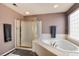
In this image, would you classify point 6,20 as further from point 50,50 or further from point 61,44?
point 61,44

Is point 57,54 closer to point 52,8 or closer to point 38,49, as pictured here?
point 38,49

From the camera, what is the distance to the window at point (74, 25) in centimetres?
179

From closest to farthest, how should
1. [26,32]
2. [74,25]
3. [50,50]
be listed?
[50,50] < [74,25] < [26,32]

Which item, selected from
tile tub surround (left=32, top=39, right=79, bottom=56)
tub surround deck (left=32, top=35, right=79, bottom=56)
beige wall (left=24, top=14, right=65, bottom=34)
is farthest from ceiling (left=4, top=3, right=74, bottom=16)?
tile tub surround (left=32, top=39, right=79, bottom=56)

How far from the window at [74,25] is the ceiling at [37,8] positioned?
0.66 feet

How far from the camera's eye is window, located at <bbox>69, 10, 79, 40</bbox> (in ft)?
5.89

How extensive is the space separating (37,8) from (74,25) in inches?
31.4

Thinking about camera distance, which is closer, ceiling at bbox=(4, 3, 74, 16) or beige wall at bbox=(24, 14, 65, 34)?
ceiling at bbox=(4, 3, 74, 16)

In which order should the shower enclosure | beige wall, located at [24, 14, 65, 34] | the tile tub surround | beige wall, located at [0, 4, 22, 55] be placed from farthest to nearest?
the shower enclosure → beige wall, located at [24, 14, 65, 34] → beige wall, located at [0, 4, 22, 55] → the tile tub surround

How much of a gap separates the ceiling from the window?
20 centimetres

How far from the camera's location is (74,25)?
184 centimetres

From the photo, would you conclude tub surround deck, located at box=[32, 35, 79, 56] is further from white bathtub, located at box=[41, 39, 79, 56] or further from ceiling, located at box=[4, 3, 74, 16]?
ceiling, located at box=[4, 3, 74, 16]

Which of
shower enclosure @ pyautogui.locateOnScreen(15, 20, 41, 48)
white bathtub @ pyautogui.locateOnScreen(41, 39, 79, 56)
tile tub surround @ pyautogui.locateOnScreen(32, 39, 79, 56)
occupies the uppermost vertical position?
shower enclosure @ pyautogui.locateOnScreen(15, 20, 41, 48)

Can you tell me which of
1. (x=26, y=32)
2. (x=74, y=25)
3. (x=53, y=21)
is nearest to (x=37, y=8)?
(x=53, y=21)
